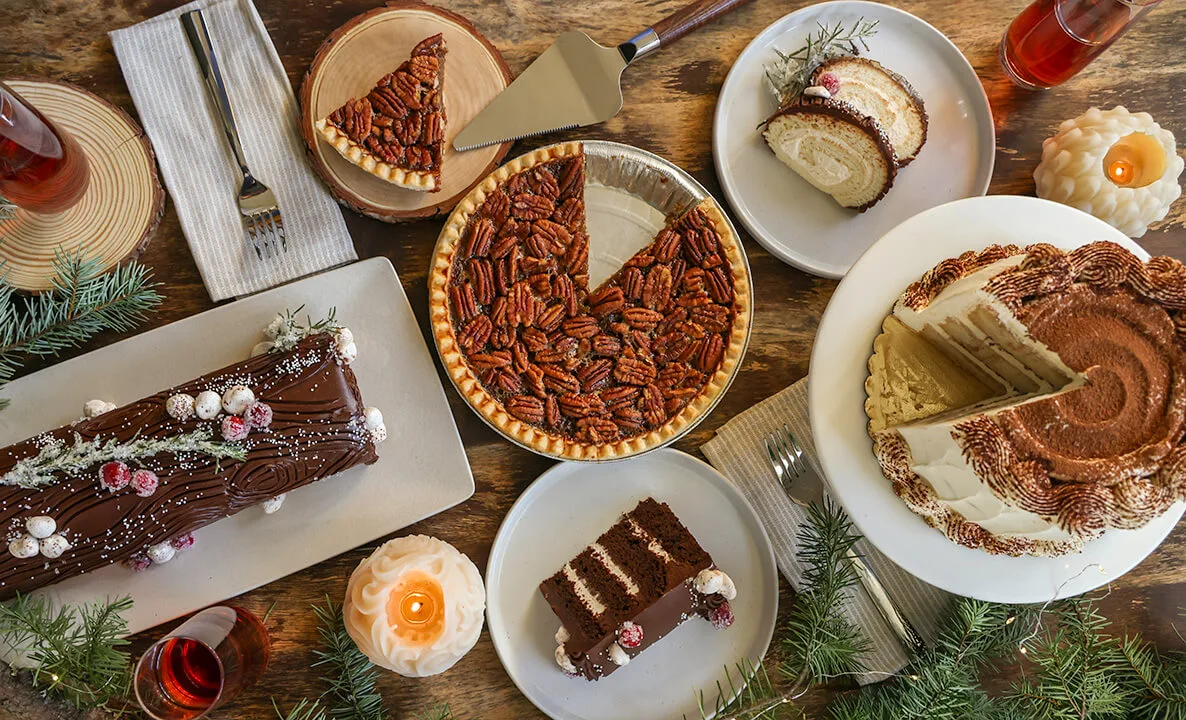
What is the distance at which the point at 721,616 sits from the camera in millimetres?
2230

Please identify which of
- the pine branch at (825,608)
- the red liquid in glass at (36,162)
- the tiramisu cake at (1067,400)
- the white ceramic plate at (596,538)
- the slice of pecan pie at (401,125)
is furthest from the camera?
the white ceramic plate at (596,538)

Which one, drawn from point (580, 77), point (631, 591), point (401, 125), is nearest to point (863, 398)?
point (631, 591)

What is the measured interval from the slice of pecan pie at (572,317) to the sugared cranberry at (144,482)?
779mm

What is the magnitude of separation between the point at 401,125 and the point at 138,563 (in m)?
1.43

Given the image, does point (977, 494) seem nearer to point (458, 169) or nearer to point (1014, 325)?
point (1014, 325)

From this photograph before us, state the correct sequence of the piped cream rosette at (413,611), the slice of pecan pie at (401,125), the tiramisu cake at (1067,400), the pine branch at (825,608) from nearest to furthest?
the tiramisu cake at (1067,400), the piped cream rosette at (413,611), the pine branch at (825,608), the slice of pecan pie at (401,125)

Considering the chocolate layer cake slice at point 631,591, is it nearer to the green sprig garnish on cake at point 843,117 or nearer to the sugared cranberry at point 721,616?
the sugared cranberry at point 721,616

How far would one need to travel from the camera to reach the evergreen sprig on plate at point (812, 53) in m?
2.28

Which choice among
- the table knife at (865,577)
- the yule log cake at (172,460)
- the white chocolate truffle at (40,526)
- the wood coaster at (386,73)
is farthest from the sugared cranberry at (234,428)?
the table knife at (865,577)

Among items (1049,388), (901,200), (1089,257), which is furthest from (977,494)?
(901,200)

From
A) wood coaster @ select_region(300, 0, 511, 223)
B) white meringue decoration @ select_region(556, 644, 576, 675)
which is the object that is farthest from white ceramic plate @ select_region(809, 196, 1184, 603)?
wood coaster @ select_region(300, 0, 511, 223)

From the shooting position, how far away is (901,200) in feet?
7.75

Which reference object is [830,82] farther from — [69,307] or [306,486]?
[69,307]

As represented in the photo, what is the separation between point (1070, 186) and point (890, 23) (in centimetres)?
72
